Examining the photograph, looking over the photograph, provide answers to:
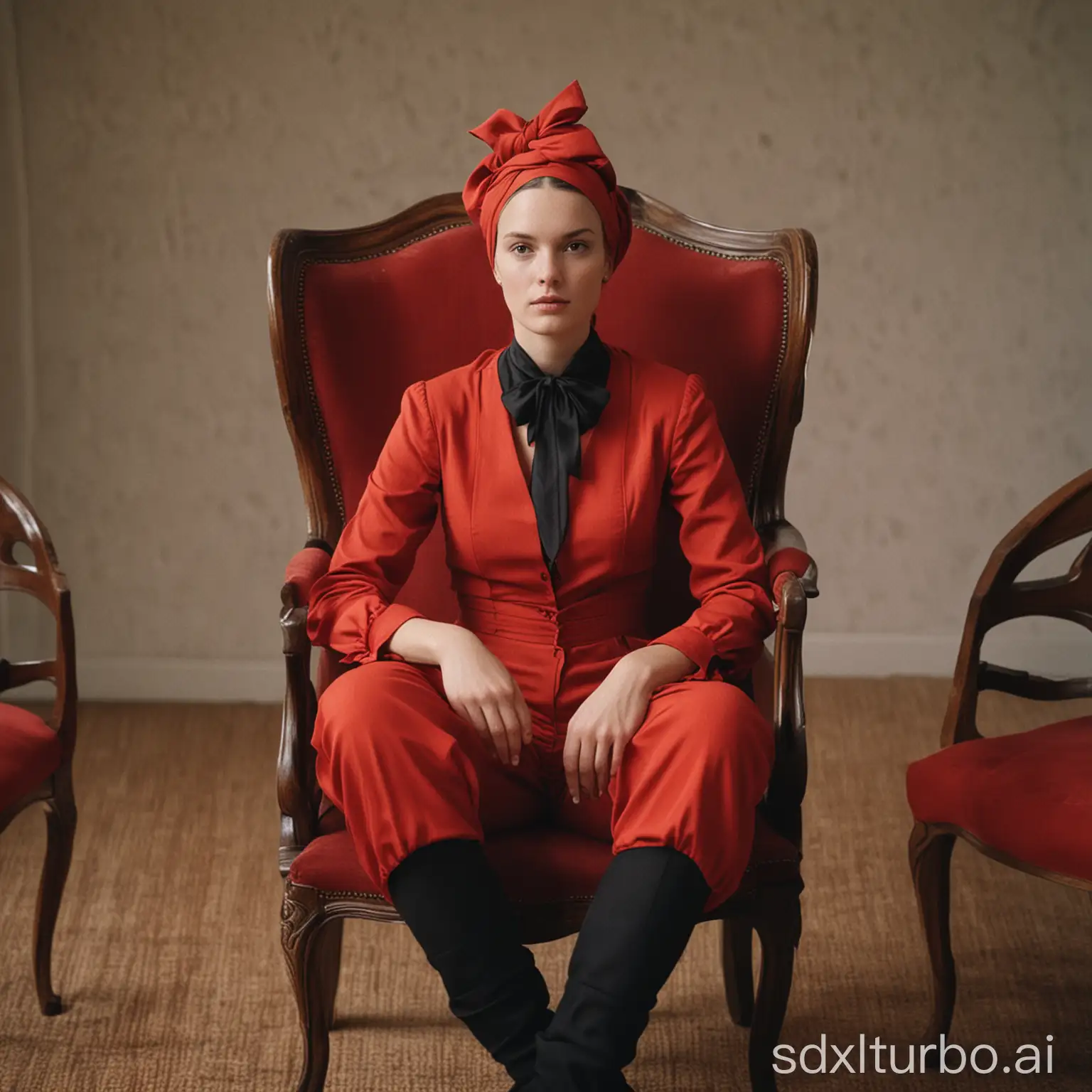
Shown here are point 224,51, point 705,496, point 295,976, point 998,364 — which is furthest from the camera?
point 998,364

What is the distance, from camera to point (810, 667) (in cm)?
354

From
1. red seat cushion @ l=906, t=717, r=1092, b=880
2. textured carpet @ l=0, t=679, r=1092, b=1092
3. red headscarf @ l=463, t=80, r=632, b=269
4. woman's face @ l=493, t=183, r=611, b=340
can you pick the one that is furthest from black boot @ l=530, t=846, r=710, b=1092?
red headscarf @ l=463, t=80, r=632, b=269

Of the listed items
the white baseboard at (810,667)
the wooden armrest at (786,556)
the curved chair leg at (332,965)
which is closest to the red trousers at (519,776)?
the wooden armrest at (786,556)

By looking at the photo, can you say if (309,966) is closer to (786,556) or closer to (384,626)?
(384,626)

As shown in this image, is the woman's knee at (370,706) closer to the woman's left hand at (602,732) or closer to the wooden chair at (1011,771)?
the woman's left hand at (602,732)

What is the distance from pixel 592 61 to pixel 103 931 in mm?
2224

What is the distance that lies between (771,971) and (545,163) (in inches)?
42.4

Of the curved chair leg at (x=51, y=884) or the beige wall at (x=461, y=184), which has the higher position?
the beige wall at (x=461, y=184)

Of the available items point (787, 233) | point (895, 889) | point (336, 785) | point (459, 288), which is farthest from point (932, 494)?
point (336, 785)

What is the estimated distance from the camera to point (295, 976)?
165cm

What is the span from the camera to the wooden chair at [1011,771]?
5.48ft

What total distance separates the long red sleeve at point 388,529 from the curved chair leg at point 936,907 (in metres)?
0.82

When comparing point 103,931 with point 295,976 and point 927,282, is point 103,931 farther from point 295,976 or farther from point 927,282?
point 927,282

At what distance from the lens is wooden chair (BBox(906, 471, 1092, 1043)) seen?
1669 mm
